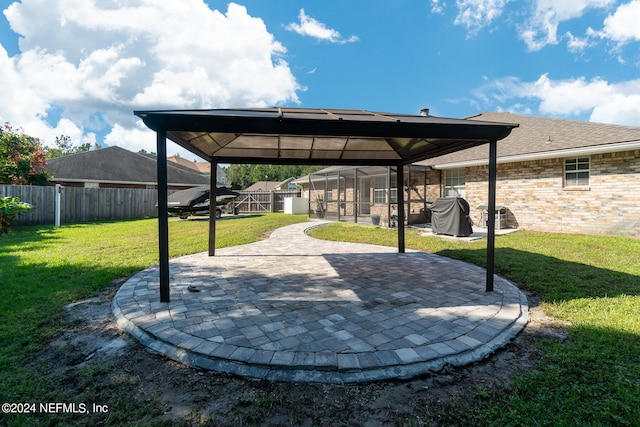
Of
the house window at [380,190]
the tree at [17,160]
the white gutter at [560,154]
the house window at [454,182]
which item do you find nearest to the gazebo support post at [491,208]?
the white gutter at [560,154]

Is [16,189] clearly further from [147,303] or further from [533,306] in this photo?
[533,306]

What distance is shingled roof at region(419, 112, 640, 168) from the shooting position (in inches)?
324

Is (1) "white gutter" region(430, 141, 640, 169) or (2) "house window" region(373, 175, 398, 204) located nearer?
(1) "white gutter" region(430, 141, 640, 169)

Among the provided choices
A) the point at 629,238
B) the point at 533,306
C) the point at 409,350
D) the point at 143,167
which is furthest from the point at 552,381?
the point at 143,167

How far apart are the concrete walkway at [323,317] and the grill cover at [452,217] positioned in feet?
13.4

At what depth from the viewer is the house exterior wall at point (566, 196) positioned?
832 cm

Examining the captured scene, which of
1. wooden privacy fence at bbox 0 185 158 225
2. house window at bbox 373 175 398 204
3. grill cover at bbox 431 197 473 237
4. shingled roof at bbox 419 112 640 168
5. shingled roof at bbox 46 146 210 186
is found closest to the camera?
shingled roof at bbox 419 112 640 168

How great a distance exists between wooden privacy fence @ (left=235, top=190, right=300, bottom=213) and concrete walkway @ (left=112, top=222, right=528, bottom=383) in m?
18.4

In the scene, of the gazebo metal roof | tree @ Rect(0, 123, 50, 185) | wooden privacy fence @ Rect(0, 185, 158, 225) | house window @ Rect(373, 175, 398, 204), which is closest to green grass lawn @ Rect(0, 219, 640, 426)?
the gazebo metal roof

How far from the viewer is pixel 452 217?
9.20 meters

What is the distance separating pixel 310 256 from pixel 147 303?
11.6 feet

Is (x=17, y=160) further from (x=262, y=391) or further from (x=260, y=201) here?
(x=262, y=391)

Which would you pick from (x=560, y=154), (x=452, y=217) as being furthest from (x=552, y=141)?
(x=452, y=217)

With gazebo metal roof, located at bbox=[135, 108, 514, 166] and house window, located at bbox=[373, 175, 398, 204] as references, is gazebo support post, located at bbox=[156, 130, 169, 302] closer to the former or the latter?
gazebo metal roof, located at bbox=[135, 108, 514, 166]
